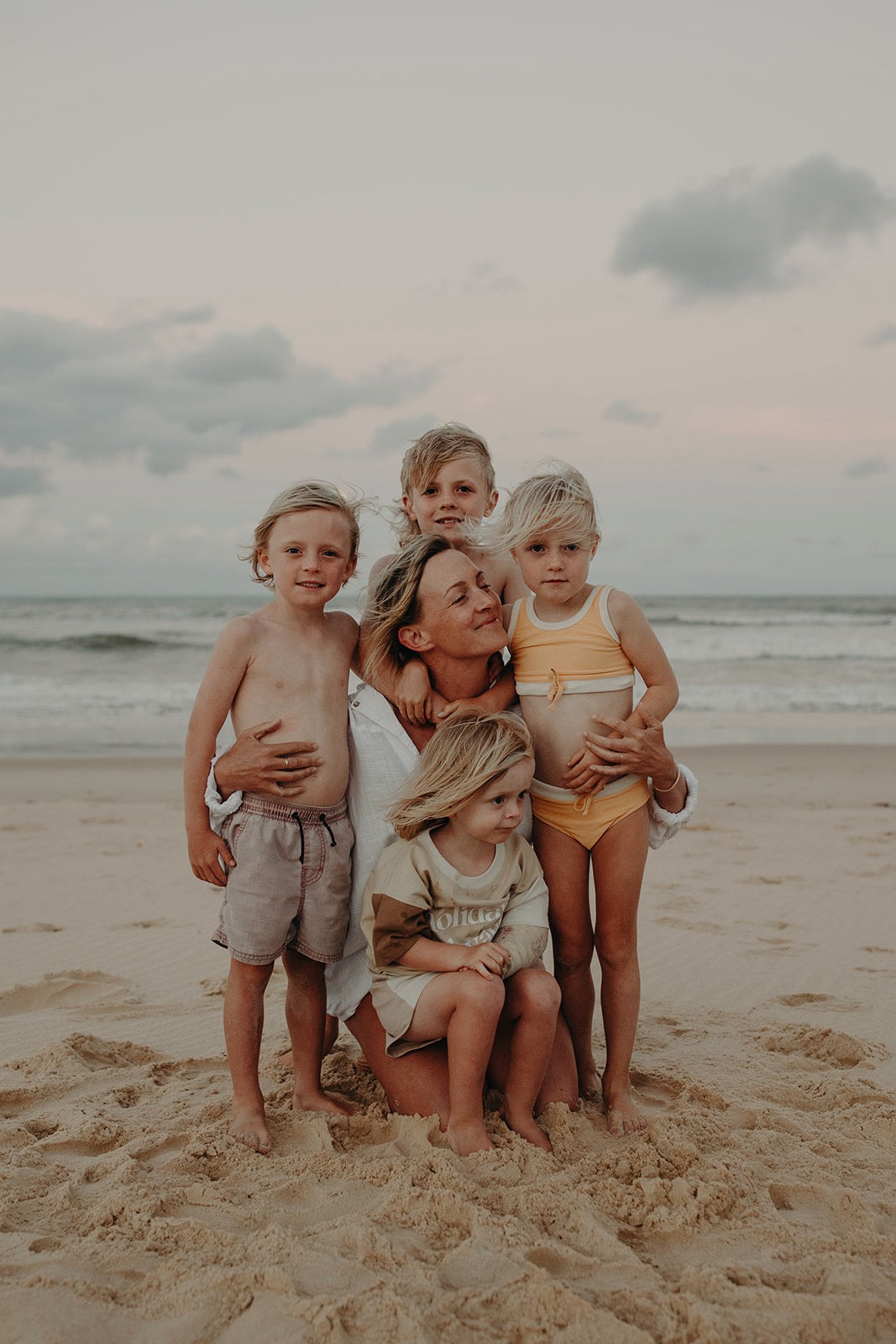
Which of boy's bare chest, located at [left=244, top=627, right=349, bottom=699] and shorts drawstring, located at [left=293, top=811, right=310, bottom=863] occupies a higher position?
boy's bare chest, located at [left=244, top=627, right=349, bottom=699]

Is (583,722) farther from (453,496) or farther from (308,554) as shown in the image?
(453,496)

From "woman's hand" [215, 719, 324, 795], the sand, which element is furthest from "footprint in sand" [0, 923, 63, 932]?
"woman's hand" [215, 719, 324, 795]

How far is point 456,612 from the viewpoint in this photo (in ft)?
11.0

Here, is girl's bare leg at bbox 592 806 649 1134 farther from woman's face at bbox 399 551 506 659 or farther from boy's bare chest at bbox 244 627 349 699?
boy's bare chest at bbox 244 627 349 699

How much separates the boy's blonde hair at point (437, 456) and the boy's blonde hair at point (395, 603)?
663 millimetres

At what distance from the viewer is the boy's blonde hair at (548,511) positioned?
10.9ft

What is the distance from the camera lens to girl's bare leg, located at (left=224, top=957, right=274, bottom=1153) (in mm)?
3168

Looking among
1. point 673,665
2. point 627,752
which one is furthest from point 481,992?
point 673,665

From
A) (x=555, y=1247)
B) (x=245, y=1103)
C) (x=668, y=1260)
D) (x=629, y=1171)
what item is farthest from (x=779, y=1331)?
(x=245, y=1103)

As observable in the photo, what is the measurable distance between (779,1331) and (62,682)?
19.5 meters

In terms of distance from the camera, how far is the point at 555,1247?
244 centimetres

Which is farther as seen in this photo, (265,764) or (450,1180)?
(265,764)

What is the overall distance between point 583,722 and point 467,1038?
3.41 ft

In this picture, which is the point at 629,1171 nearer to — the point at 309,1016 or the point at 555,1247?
the point at 555,1247
